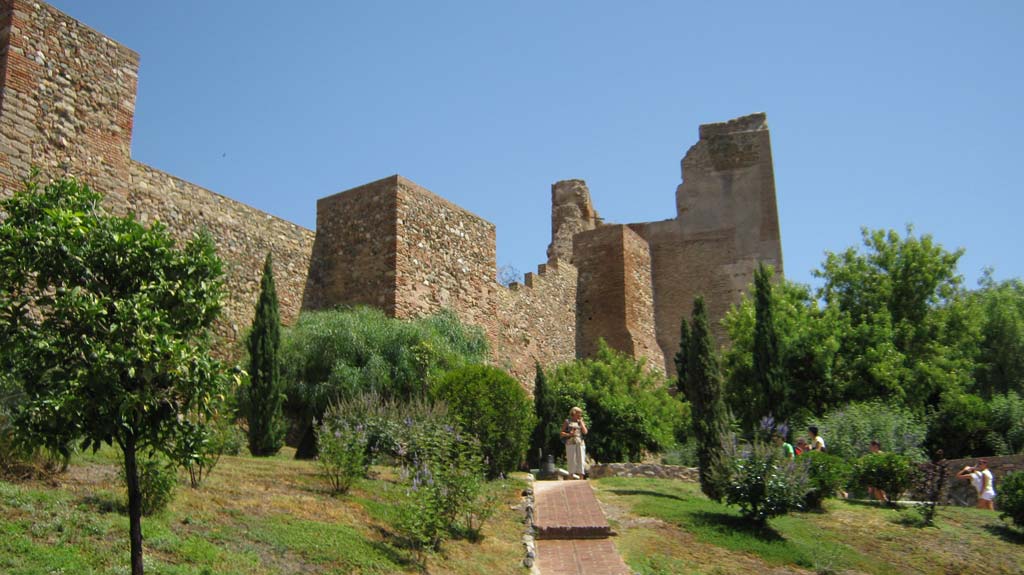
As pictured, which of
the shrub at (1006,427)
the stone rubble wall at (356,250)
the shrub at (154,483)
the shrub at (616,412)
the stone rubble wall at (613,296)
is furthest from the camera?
the stone rubble wall at (613,296)

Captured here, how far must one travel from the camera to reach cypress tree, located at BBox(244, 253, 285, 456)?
49.8ft

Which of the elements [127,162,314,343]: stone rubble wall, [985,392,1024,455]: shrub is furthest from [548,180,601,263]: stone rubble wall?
[985,392,1024,455]: shrub

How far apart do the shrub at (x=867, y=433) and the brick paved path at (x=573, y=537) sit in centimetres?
644

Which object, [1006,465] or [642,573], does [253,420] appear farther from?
[1006,465]

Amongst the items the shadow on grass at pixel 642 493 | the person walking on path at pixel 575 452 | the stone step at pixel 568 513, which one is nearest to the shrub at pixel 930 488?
the shadow on grass at pixel 642 493

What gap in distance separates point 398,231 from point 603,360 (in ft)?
27.5

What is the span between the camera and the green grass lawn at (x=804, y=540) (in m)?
11.7

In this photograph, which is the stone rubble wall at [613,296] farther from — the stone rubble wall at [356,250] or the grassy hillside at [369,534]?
the grassy hillside at [369,534]

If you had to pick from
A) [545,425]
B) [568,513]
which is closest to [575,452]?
[545,425]

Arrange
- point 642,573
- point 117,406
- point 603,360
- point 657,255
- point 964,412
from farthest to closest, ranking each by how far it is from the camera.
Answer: point 657,255
point 603,360
point 964,412
point 642,573
point 117,406

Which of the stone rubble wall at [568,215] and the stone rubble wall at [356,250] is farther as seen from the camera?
the stone rubble wall at [568,215]

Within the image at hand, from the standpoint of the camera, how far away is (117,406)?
661 cm

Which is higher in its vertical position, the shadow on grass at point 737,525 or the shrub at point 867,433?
the shrub at point 867,433

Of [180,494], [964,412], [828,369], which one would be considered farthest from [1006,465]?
[180,494]
